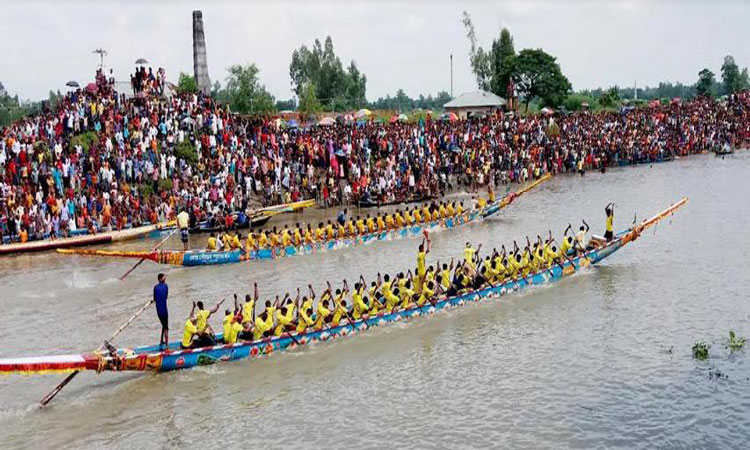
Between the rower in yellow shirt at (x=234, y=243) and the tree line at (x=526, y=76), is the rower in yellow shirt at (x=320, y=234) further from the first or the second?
the tree line at (x=526, y=76)

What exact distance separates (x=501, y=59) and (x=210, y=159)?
1567 inches

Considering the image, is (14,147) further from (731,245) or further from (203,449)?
(731,245)

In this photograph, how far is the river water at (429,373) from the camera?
11109 mm

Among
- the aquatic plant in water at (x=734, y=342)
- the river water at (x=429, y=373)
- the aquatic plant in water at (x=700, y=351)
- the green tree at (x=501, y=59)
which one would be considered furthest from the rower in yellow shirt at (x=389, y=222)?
the green tree at (x=501, y=59)

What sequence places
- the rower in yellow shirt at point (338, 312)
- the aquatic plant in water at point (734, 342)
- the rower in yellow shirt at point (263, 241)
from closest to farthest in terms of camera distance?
the aquatic plant in water at point (734, 342)
the rower in yellow shirt at point (338, 312)
the rower in yellow shirt at point (263, 241)

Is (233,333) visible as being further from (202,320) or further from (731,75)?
(731,75)

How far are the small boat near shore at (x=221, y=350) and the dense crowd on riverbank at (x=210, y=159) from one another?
1198 centimetres

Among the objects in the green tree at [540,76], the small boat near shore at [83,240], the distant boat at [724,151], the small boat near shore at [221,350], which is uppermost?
the green tree at [540,76]

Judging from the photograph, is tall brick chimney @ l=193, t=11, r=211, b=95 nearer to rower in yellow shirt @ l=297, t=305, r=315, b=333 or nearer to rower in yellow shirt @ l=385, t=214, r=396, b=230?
rower in yellow shirt @ l=385, t=214, r=396, b=230

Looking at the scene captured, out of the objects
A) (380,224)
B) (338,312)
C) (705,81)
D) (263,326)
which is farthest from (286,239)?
(705,81)

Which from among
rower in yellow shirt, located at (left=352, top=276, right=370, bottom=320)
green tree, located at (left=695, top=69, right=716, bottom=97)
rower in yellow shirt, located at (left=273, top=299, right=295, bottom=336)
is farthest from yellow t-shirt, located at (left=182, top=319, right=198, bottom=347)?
green tree, located at (left=695, top=69, right=716, bottom=97)

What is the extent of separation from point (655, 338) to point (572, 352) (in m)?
1.80

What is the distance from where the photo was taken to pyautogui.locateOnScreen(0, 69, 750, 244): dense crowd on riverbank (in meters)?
24.4

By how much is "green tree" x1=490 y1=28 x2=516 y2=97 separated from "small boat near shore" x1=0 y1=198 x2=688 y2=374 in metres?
42.9
